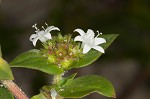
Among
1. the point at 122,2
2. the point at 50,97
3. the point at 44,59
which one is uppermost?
the point at 122,2

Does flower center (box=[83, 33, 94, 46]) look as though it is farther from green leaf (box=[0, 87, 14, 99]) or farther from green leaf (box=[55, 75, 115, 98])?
green leaf (box=[0, 87, 14, 99])

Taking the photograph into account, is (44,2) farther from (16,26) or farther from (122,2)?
(122,2)

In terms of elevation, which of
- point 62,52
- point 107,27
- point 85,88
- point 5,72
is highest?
point 107,27

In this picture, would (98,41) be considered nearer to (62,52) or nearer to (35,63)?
(62,52)

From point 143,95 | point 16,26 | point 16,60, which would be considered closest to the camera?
point 16,60

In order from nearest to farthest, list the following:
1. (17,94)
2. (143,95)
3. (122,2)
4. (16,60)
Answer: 1. (17,94)
2. (16,60)
3. (122,2)
4. (143,95)

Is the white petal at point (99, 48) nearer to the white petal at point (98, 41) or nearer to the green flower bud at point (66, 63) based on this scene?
the white petal at point (98, 41)

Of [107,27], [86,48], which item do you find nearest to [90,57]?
[86,48]

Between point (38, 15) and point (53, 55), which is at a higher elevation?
point (38, 15)

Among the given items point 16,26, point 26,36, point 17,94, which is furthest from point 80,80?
point 26,36
